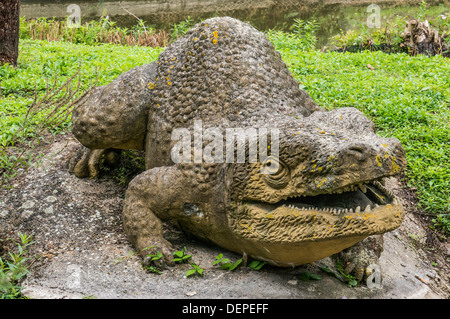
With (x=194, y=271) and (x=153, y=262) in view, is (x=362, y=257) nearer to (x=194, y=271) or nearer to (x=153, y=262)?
(x=194, y=271)

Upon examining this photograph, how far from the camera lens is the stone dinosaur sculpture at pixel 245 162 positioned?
3.24 metres

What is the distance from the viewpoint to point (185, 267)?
398cm

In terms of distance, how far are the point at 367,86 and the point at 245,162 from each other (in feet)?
12.9

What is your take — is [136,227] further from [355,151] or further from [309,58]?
[309,58]

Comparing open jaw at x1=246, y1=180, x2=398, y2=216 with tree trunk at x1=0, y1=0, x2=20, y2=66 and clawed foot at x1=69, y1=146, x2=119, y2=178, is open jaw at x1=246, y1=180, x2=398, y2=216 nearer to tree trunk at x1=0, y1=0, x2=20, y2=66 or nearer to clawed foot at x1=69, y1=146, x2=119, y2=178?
clawed foot at x1=69, y1=146, x2=119, y2=178

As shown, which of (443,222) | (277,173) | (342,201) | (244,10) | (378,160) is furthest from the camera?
(244,10)

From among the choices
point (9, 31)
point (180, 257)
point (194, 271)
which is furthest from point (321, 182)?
point (9, 31)

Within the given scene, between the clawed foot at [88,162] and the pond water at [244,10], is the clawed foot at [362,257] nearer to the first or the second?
the clawed foot at [88,162]

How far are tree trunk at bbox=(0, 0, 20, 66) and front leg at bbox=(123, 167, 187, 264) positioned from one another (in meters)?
4.41

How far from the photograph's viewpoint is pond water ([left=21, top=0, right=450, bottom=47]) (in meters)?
16.5

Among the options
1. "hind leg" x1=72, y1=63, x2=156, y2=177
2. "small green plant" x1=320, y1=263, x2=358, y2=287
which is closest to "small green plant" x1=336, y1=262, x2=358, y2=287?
"small green plant" x1=320, y1=263, x2=358, y2=287

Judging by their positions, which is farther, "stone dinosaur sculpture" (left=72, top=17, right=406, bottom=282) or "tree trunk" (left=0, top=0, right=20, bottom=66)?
"tree trunk" (left=0, top=0, right=20, bottom=66)

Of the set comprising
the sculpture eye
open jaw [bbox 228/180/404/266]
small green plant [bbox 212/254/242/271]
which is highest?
the sculpture eye

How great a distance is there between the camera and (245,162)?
11.6 feet
